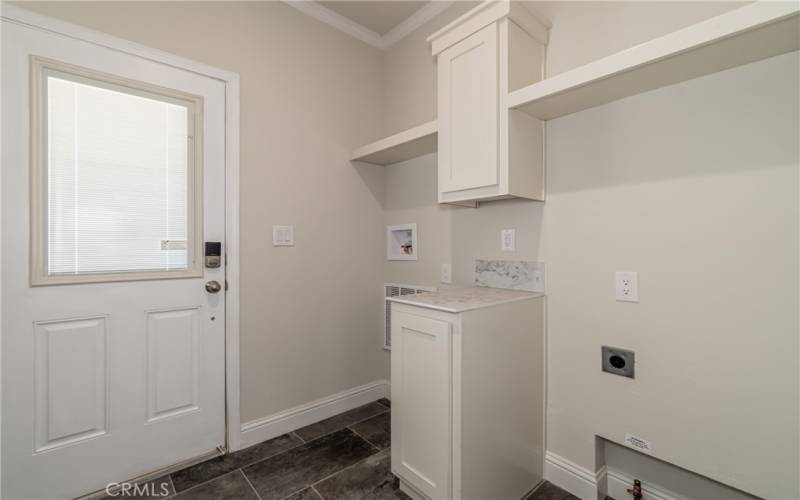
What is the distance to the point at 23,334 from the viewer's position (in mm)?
1494

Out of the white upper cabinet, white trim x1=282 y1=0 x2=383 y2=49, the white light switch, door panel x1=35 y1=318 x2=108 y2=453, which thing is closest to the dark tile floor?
door panel x1=35 y1=318 x2=108 y2=453

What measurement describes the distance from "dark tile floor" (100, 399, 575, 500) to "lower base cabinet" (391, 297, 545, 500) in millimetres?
188

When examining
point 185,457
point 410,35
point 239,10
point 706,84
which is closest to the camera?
point 706,84

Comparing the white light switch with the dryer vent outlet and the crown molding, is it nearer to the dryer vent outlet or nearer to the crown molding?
the crown molding

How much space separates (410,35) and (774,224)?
2285 mm

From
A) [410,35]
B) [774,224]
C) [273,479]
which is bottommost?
[273,479]

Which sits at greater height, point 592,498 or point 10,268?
point 10,268

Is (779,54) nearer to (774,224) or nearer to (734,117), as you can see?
(734,117)

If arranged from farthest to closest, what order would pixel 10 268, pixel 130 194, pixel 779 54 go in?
pixel 130 194 < pixel 10 268 < pixel 779 54

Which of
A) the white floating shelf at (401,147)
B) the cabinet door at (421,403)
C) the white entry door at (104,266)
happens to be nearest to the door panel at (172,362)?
the white entry door at (104,266)

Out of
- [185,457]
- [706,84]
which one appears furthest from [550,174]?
[185,457]

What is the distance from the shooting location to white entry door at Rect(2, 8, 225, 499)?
1485 mm

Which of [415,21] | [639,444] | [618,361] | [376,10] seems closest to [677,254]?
[618,361]

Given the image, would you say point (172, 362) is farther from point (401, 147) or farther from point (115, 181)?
point (401, 147)
